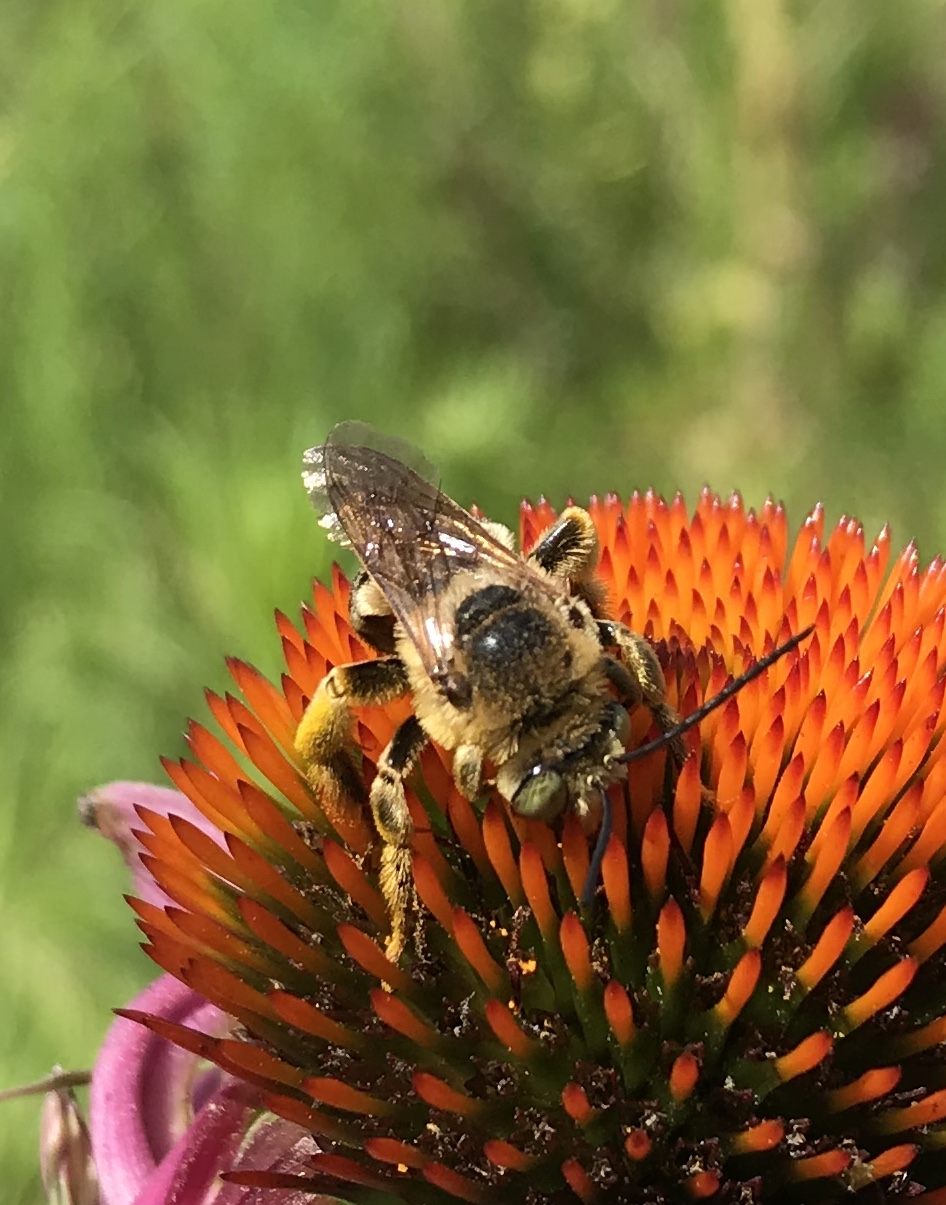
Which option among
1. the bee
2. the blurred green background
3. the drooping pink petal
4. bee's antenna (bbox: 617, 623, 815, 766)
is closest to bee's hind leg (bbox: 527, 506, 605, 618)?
the bee

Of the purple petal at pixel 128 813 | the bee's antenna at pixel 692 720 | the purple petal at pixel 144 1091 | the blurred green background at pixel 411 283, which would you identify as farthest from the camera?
the blurred green background at pixel 411 283

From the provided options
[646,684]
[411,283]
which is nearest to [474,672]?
[646,684]

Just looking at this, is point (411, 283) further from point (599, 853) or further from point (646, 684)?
point (599, 853)

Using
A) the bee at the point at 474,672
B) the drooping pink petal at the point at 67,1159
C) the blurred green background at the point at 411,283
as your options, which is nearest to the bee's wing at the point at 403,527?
the bee at the point at 474,672

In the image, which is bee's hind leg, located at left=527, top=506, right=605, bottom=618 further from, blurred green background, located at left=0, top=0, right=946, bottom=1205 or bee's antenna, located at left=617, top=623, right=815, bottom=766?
blurred green background, located at left=0, top=0, right=946, bottom=1205

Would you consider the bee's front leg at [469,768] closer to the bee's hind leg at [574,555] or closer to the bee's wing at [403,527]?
the bee's wing at [403,527]

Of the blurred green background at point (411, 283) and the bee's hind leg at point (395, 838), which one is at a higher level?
the blurred green background at point (411, 283)

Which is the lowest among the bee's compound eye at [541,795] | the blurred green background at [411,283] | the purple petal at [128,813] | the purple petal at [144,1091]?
the purple petal at [144,1091]
